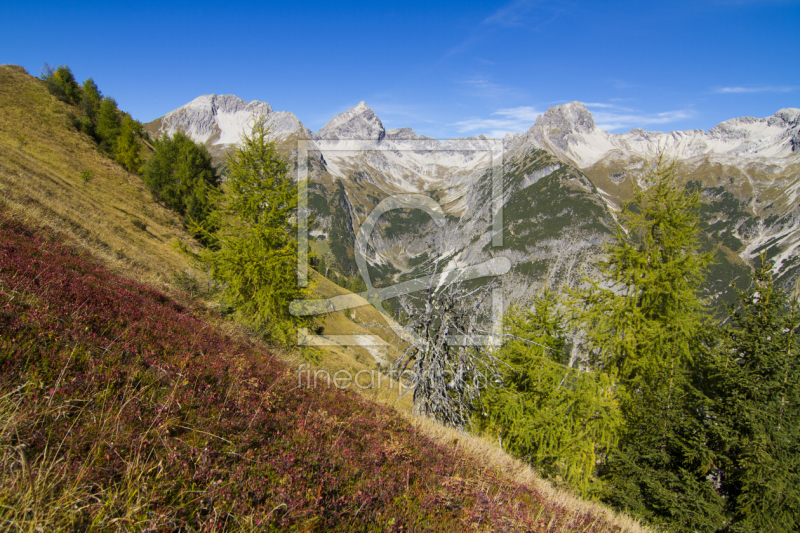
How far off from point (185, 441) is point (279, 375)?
300 centimetres

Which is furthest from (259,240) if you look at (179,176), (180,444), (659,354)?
(179,176)

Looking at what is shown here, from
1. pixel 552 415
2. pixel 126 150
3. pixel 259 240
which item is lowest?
pixel 552 415

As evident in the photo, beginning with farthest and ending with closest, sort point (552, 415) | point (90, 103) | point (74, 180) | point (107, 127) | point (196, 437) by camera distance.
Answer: point (90, 103) → point (107, 127) → point (74, 180) → point (552, 415) → point (196, 437)

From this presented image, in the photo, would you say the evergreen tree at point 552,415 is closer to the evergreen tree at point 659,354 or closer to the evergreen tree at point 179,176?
the evergreen tree at point 659,354

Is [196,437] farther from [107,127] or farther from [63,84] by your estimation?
[63,84]

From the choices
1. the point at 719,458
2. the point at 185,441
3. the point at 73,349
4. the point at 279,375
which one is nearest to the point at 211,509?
the point at 185,441

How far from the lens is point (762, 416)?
8.41 meters

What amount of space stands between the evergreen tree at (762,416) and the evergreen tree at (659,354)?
0.54 m

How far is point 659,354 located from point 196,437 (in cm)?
1465

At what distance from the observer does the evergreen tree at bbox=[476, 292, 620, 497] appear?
11734 mm

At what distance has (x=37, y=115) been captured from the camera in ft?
136

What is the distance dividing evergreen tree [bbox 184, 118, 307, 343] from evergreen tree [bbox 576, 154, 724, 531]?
12934 mm

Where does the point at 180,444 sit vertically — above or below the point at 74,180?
below

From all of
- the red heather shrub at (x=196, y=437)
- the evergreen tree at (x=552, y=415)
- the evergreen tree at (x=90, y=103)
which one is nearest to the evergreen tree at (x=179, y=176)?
the evergreen tree at (x=90, y=103)
